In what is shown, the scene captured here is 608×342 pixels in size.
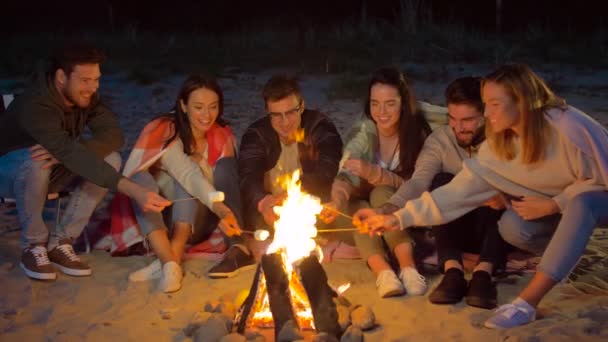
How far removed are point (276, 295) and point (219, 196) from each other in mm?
1079

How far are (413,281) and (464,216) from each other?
20.5 inches

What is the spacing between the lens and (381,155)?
190 inches

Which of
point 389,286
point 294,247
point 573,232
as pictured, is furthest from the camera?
point 389,286

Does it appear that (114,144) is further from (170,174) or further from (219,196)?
(219,196)

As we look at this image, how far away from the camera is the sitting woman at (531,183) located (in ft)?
11.5

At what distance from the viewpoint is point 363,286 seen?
166 inches

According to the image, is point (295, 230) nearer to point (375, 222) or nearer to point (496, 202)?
point (375, 222)

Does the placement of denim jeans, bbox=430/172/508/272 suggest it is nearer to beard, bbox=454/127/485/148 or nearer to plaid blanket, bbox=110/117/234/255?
beard, bbox=454/127/485/148

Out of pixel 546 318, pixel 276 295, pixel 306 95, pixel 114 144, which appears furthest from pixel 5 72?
pixel 546 318

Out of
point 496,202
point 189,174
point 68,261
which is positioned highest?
point 189,174

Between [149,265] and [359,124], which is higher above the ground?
[359,124]

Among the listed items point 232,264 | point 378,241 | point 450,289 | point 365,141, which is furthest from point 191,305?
point 365,141

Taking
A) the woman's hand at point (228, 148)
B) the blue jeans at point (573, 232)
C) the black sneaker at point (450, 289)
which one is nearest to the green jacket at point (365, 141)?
the woman's hand at point (228, 148)

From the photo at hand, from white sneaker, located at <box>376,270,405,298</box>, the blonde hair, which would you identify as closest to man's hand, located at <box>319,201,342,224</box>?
white sneaker, located at <box>376,270,405,298</box>
